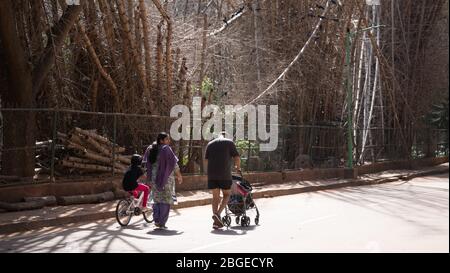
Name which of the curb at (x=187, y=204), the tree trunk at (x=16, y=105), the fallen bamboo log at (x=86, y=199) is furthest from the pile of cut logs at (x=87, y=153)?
the curb at (x=187, y=204)

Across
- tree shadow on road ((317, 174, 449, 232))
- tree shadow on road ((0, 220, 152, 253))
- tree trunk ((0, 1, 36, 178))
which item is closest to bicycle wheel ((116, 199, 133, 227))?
tree shadow on road ((0, 220, 152, 253))

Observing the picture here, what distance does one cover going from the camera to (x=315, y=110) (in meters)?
25.3

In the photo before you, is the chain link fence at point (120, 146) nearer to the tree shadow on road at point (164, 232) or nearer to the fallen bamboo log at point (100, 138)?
the fallen bamboo log at point (100, 138)

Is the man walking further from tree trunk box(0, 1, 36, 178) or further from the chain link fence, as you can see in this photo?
tree trunk box(0, 1, 36, 178)

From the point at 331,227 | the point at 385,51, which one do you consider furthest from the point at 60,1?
the point at 385,51

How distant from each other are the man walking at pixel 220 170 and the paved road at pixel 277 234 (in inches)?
16.9

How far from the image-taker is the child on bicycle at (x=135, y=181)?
11.1 meters

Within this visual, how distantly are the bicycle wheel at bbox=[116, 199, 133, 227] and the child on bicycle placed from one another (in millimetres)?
227

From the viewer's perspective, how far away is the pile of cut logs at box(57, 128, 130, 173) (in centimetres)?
1475

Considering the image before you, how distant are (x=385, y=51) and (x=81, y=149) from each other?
19786 mm

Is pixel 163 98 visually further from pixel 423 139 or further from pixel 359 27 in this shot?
pixel 423 139

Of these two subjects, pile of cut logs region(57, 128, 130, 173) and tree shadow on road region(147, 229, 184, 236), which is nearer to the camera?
tree shadow on road region(147, 229, 184, 236)

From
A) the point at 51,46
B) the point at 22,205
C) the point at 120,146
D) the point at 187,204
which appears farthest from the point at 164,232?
the point at 120,146

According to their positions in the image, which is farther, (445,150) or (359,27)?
(445,150)
